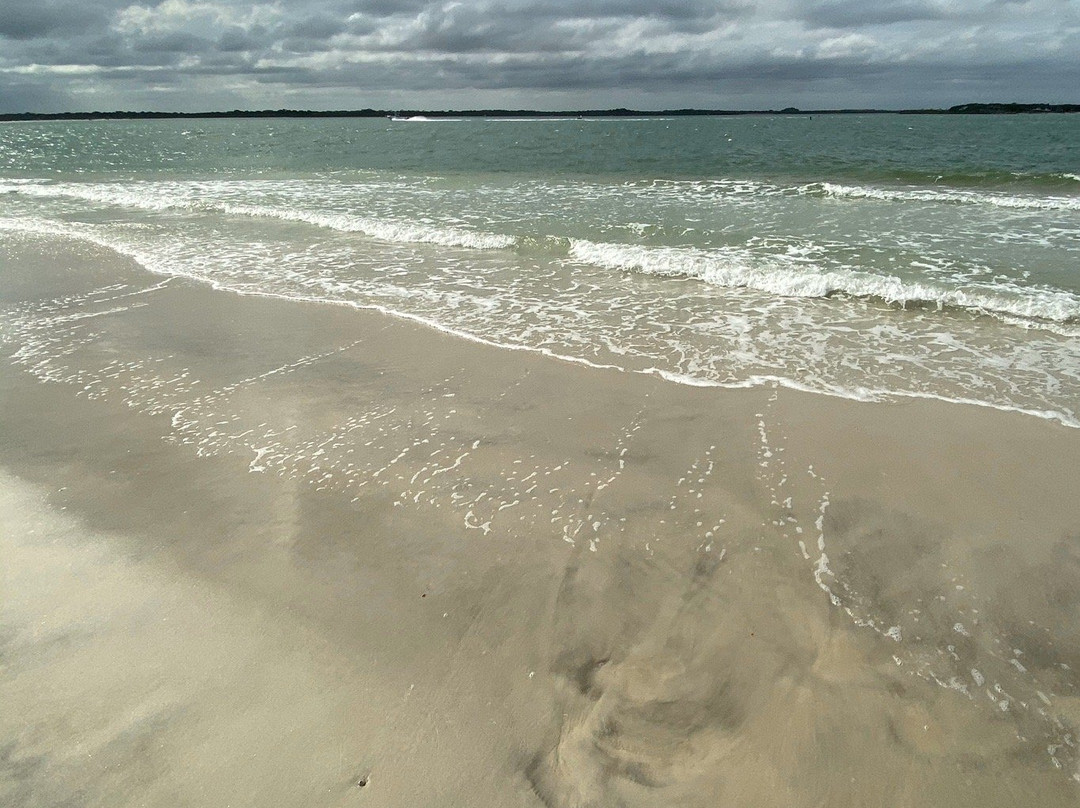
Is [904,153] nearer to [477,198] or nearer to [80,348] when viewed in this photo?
[477,198]

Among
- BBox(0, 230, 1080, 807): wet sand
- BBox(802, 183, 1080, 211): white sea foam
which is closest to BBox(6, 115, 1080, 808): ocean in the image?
BBox(0, 230, 1080, 807): wet sand

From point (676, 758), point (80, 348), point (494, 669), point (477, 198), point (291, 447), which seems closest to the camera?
point (676, 758)

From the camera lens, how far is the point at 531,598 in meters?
3.71

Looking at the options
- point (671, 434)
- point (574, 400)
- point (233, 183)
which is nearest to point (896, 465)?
point (671, 434)

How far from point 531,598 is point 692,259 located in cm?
933

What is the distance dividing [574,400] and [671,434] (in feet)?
3.65

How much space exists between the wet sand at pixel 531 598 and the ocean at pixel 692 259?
1.32 metres

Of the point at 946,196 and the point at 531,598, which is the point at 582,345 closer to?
the point at 531,598

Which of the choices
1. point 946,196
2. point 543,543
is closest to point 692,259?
point 543,543

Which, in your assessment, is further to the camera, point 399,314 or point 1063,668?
point 399,314

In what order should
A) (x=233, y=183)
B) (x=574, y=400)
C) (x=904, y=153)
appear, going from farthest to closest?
1. (x=904, y=153)
2. (x=233, y=183)
3. (x=574, y=400)

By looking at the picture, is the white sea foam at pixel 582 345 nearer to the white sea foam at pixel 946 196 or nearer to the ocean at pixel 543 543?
A: the ocean at pixel 543 543

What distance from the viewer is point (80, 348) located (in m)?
7.68

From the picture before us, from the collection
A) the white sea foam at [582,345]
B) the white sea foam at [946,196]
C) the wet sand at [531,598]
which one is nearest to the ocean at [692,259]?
the white sea foam at [582,345]
